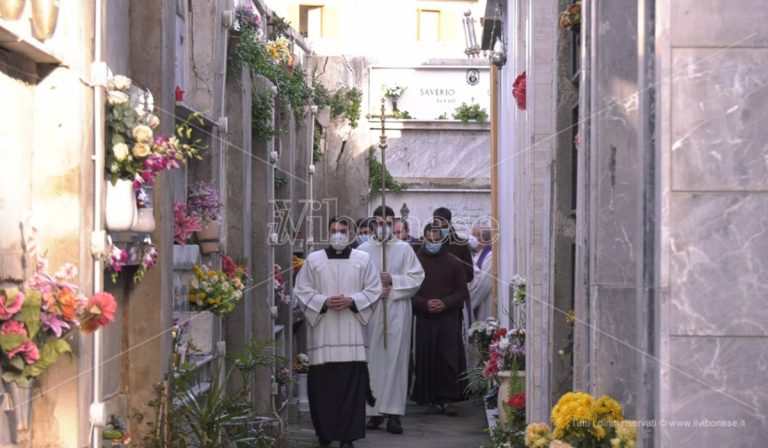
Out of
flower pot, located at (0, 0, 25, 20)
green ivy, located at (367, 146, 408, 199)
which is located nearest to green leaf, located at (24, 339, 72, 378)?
flower pot, located at (0, 0, 25, 20)

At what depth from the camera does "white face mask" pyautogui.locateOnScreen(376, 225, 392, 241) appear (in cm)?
1352

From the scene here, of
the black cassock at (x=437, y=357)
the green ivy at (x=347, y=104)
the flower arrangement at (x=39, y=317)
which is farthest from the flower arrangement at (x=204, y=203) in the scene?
the green ivy at (x=347, y=104)

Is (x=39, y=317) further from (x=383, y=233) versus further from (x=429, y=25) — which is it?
(x=429, y=25)

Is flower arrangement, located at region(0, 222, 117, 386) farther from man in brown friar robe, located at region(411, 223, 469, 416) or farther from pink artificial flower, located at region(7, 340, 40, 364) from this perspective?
man in brown friar robe, located at region(411, 223, 469, 416)

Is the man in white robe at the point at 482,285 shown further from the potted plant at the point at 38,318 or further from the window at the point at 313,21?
the potted plant at the point at 38,318

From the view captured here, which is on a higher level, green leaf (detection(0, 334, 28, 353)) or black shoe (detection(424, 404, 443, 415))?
green leaf (detection(0, 334, 28, 353))

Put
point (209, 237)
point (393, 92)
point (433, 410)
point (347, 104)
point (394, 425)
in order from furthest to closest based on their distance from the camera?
point (393, 92)
point (347, 104)
point (433, 410)
point (394, 425)
point (209, 237)

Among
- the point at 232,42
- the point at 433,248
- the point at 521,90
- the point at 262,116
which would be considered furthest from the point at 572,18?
the point at 433,248

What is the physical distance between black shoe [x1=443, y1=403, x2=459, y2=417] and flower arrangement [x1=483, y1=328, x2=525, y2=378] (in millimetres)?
3127

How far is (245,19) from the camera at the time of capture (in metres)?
11.0

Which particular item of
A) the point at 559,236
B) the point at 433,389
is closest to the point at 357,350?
the point at 433,389

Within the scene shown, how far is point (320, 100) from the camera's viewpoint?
18.7 meters

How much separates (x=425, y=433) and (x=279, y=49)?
3.98m

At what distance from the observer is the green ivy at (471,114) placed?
2028 cm
